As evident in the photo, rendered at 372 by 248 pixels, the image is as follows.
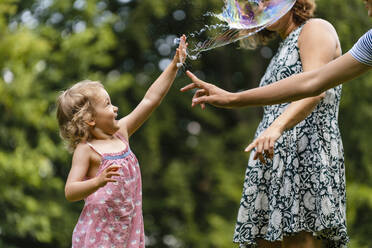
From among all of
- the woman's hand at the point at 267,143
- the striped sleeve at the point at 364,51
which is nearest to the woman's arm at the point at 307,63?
the woman's hand at the point at 267,143

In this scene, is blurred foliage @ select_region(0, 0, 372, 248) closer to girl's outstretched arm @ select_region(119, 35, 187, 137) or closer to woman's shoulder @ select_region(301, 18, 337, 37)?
girl's outstretched arm @ select_region(119, 35, 187, 137)

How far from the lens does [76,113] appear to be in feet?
9.29

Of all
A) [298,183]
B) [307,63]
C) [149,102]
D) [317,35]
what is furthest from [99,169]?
[317,35]

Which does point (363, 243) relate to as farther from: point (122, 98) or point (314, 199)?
point (314, 199)

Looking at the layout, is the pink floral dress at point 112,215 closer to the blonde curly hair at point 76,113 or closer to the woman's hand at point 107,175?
the blonde curly hair at point 76,113

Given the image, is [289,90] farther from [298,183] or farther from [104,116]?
[104,116]

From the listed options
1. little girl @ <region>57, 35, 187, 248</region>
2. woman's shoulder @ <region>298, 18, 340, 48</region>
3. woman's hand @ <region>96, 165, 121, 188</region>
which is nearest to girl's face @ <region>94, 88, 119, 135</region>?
little girl @ <region>57, 35, 187, 248</region>

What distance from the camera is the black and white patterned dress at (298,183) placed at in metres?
2.79

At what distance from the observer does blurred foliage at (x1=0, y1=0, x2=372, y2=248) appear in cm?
818

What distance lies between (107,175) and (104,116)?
0.39 meters

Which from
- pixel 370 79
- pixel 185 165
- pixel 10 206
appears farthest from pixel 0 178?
pixel 370 79

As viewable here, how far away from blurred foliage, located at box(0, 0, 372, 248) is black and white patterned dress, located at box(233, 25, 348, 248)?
14.1 ft

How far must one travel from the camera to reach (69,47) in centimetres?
934

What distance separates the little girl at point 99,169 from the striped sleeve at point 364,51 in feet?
2.84
